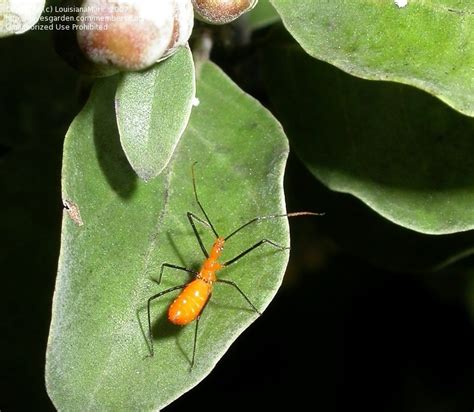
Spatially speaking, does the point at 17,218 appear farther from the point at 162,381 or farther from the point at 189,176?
the point at 162,381

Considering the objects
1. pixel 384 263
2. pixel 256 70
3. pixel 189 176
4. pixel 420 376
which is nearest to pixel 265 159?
pixel 189 176

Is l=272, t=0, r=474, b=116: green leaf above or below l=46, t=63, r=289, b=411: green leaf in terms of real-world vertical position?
above

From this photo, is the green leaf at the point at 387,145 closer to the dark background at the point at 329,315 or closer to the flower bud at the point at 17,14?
the dark background at the point at 329,315

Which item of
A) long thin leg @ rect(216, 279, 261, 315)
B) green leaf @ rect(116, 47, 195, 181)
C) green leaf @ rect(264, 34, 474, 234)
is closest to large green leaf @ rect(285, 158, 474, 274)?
green leaf @ rect(264, 34, 474, 234)

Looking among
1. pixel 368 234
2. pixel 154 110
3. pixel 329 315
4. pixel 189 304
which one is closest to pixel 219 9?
pixel 154 110

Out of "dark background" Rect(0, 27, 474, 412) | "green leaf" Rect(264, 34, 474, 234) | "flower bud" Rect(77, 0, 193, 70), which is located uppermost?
"flower bud" Rect(77, 0, 193, 70)

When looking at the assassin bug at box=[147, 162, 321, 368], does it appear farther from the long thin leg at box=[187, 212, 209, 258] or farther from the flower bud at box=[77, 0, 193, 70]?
the flower bud at box=[77, 0, 193, 70]
